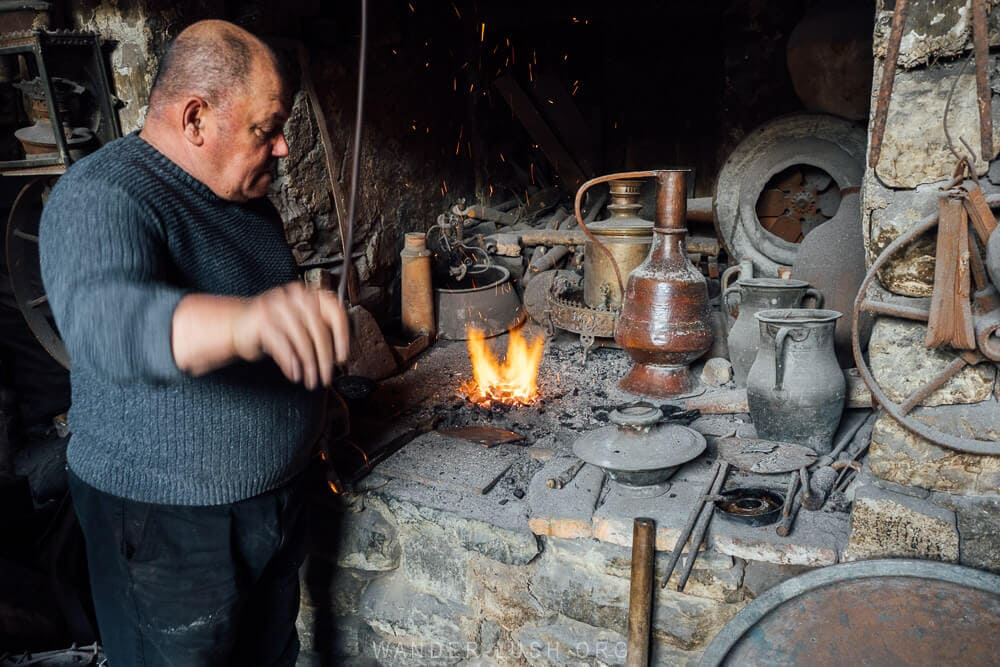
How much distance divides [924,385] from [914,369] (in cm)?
5

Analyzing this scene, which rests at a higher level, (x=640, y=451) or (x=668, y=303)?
(x=668, y=303)

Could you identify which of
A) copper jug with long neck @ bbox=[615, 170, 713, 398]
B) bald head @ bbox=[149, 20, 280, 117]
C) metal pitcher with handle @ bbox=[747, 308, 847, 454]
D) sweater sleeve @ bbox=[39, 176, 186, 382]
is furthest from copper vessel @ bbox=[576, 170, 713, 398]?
sweater sleeve @ bbox=[39, 176, 186, 382]

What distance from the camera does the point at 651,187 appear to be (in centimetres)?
589

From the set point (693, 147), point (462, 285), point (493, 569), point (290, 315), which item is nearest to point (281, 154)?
point (290, 315)

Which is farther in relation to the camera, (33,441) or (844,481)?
(33,441)

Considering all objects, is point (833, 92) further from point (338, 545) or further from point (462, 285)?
point (338, 545)

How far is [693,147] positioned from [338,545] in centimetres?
422

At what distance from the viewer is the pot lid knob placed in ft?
8.03

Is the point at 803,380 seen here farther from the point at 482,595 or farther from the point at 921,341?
the point at 482,595

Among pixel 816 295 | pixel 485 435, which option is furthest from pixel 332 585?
pixel 816 295

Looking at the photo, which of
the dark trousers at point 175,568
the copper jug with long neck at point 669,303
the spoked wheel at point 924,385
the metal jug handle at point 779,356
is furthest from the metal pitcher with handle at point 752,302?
the dark trousers at point 175,568

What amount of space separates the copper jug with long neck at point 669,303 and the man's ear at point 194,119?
2.09m

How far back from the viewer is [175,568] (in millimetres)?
1858

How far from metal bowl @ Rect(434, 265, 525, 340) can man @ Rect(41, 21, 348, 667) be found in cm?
245
